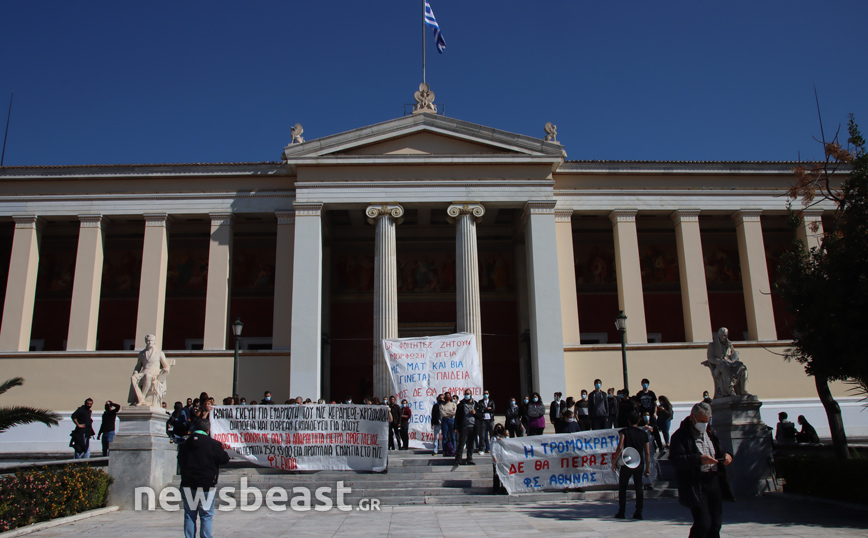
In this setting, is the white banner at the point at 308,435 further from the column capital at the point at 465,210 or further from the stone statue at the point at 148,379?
the column capital at the point at 465,210

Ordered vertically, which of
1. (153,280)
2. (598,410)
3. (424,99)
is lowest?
(598,410)

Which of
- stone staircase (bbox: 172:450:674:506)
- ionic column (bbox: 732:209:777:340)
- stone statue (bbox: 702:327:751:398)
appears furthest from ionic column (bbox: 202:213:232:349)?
ionic column (bbox: 732:209:777:340)

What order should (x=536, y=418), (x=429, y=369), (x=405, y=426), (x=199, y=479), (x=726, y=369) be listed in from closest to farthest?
1. (x=199, y=479)
2. (x=726, y=369)
3. (x=536, y=418)
4. (x=405, y=426)
5. (x=429, y=369)

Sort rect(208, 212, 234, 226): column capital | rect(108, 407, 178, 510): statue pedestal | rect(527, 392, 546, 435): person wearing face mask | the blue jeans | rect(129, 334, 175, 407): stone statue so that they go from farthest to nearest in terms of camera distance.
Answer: rect(208, 212, 234, 226): column capital
rect(527, 392, 546, 435): person wearing face mask
rect(129, 334, 175, 407): stone statue
rect(108, 407, 178, 510): statue pedestal
the blue jeans

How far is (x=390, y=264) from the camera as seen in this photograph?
23781mm

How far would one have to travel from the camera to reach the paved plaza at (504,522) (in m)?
9.16

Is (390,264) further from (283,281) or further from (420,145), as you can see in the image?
(420,145)

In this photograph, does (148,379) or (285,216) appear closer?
(148,379)

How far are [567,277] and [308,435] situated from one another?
1273 centimetres

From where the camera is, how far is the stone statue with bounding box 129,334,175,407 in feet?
45.1

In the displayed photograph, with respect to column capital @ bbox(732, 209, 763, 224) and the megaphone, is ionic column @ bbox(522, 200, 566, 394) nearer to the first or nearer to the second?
column capital @ bbox(732, 209, 763, 224)

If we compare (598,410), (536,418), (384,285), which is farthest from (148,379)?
(384,285)

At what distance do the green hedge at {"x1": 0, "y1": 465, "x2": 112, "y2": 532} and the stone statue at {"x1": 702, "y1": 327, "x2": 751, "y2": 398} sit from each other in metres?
11.5

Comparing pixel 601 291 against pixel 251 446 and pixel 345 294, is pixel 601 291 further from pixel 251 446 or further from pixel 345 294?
pixel 251 446
